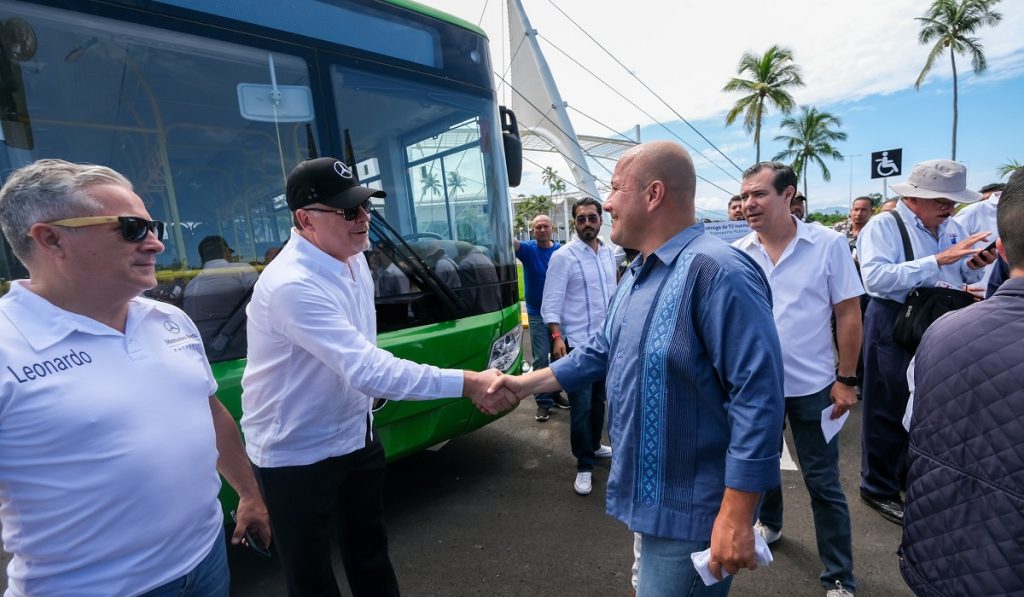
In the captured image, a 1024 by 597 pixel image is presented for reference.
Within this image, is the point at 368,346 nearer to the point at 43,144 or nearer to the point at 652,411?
the point at 652,411

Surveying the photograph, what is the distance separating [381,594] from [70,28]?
2.63 metres

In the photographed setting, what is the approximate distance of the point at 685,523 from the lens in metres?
1.38

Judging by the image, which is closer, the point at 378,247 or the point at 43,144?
the point at 43,144

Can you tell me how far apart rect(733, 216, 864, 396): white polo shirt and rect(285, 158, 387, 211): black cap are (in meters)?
1.79

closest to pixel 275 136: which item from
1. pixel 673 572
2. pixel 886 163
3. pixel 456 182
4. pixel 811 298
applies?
pixel 456 182

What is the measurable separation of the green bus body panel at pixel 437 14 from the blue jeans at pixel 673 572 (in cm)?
298

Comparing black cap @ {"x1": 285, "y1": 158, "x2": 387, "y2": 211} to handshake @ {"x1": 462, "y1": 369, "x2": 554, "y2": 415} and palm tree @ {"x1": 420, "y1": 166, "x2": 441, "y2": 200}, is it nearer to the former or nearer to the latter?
handshake @ {"x1": 462, "y1": 369, "x2": 554, "y2": 415}

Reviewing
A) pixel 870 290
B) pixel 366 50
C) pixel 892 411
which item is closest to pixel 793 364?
pixel 870 290

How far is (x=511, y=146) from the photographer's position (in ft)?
12.3

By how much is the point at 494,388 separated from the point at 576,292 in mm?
2012

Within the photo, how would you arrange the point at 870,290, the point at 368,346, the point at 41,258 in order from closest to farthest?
the point at 41,258, the point at 368,346, the point at 870,290

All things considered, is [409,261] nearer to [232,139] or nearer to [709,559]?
[232,139]

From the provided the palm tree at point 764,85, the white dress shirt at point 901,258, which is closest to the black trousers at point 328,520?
the white dress shirt at point 901,258

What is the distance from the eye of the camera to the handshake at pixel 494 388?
6.77 ft
